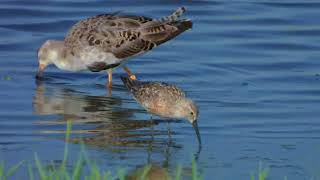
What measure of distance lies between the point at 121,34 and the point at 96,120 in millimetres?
2579

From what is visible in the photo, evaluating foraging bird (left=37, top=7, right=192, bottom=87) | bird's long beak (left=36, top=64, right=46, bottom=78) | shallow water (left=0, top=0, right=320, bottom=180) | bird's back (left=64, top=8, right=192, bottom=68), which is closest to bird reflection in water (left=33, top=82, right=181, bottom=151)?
shallow water (left=0, top=0, right=320, bottom=180)

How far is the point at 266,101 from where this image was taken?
12875mm

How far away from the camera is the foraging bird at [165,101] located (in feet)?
36.2

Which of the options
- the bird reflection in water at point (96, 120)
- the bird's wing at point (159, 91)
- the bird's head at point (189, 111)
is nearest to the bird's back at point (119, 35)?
the bird reflection in water at point (96, 120)

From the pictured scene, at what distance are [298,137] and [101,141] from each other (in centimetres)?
203

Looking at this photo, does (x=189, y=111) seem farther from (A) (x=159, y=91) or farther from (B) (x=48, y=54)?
(B) (x=48, y=54)

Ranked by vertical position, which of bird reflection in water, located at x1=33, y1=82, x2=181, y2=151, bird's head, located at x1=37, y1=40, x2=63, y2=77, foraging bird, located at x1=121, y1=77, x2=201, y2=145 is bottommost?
bird reflection in water, located at x1=33, y1=82, x2=181, y2=151

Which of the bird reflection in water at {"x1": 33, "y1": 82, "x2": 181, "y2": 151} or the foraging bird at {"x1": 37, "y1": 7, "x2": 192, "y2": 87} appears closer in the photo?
the bird reflection in water at {"x1": 33, "y1": 82, "x2": 181, "y2": 151}

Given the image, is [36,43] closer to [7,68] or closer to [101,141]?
[7,68]

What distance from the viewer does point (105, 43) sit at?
46.7 feet

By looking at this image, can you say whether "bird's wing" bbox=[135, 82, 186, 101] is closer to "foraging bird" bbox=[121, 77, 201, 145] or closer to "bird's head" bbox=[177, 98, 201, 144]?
"foraging bird" bbox=[121, 77, 201, 145]

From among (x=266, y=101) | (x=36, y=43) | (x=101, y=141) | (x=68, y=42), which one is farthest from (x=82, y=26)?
(x=101, y=141)

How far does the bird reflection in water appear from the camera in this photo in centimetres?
1093

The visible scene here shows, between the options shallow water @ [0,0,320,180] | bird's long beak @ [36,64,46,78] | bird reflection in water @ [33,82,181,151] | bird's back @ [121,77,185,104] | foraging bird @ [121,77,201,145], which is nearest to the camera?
shallow water @ [0,0,320,180]
